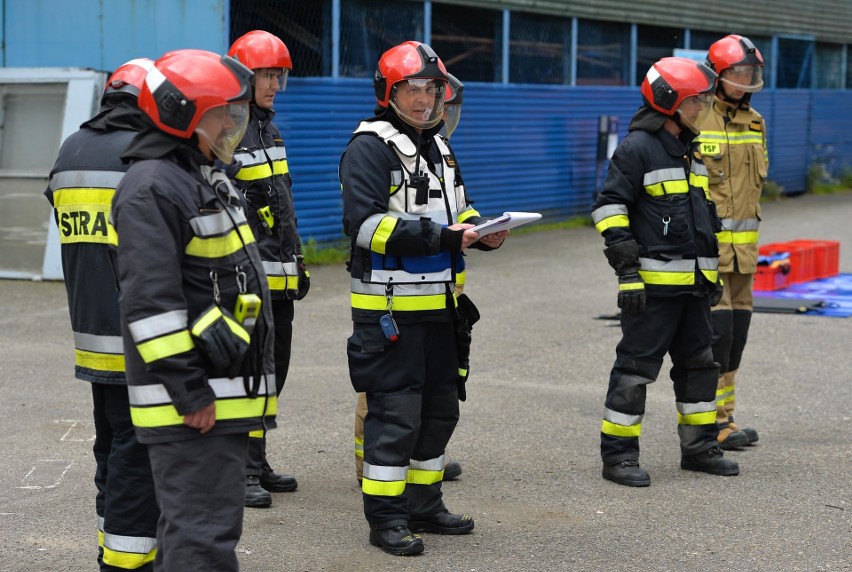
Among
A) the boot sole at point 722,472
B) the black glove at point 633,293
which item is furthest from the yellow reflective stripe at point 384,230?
the boot sole at point 722,472

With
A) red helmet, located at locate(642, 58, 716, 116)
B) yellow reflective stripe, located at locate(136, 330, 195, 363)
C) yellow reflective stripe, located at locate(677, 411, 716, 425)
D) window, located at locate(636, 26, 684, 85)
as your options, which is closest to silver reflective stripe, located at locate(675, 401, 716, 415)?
yellow reflective stripe, located at locate(677, 411, 716, 425)

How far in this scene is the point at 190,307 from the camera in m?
3.79

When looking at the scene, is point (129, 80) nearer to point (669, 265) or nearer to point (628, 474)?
point (669, 265)

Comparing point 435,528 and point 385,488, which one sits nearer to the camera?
point 385,488

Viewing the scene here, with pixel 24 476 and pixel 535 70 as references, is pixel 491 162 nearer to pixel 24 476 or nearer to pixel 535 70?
pixel 535 70

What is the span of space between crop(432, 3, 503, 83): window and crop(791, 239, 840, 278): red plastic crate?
552 centimetres

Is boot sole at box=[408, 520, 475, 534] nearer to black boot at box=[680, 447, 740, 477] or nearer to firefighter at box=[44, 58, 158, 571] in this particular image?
firefighter at box=[44, 58, 158, 571]

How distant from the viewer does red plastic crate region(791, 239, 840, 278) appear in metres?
13.3

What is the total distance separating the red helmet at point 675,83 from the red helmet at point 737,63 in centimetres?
75

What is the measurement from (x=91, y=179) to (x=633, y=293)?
2.85 m

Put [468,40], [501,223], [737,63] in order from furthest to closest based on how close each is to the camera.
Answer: [468,40] < [737,63] < [501,223]

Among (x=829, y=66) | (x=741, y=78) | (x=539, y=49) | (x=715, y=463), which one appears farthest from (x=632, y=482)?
(x=829, y=66)

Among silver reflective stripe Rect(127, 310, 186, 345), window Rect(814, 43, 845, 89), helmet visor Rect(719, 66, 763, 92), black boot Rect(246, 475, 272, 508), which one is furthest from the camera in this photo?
window Rect(814, 43, 845, 89)

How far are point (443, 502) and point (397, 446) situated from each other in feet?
2.40
